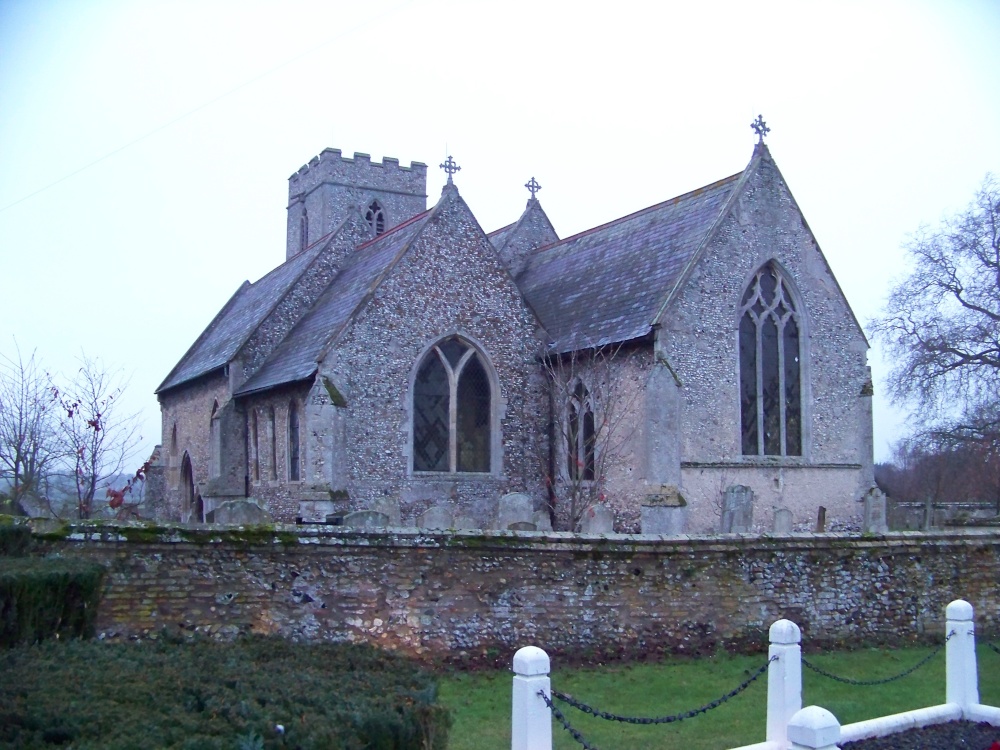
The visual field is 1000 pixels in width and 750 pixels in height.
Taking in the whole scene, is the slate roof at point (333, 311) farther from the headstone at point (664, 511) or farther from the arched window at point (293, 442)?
the headstone at point (664, 511)

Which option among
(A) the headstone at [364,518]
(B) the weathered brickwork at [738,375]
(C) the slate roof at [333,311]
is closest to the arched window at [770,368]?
(B) the weathered brickwork at [738,375]

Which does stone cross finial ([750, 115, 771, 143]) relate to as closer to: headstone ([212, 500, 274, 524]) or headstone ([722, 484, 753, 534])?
headstone ([722, 484, 753, 534])

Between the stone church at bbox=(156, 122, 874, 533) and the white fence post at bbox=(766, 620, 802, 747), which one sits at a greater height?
the stone church at bbox=(156, 122, 874, 533)

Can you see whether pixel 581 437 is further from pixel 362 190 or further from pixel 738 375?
pixel 362 190

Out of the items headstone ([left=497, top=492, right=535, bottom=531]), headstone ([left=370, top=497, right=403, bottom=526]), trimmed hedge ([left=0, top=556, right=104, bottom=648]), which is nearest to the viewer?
trimmed hedge ([left=0, top=556, right=104, bottom=648])

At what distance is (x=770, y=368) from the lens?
2189 centimetres

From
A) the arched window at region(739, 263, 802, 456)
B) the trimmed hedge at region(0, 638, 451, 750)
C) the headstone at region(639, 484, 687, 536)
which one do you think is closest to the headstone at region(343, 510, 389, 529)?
the headstone at region(639, 484, 687, 536)

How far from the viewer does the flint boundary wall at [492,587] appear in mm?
10891

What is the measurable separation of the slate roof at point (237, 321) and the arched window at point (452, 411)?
5.97m

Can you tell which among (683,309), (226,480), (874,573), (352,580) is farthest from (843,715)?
(226,480)

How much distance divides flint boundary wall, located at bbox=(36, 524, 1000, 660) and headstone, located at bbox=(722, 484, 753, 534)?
454 cm

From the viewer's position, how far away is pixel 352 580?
461 inches

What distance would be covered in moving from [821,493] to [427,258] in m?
10.2

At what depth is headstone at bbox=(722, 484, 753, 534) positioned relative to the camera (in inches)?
752
